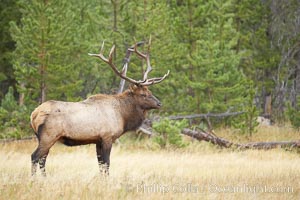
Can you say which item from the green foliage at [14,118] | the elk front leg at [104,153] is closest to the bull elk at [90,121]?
the elk front leg at [104,153]

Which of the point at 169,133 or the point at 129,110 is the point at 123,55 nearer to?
the point at 169,133

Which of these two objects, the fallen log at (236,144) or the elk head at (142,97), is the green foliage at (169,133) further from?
the elk head at (142,97)

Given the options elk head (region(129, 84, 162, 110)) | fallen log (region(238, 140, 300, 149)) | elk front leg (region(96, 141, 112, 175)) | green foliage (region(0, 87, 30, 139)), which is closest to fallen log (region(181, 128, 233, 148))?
fallen log (region(238, 140, 300, 149))

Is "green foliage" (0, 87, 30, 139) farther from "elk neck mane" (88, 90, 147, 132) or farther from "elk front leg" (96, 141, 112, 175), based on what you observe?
"elk front leg" (96, 141, 112, 175)

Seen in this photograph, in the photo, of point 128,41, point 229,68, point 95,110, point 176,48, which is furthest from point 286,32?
point 95,110

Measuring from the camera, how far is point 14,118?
42.2 feet

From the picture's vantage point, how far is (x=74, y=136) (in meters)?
7.75

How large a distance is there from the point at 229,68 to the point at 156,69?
2275 millimetres

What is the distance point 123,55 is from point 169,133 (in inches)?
119

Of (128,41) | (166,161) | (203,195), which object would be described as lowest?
(166,161)

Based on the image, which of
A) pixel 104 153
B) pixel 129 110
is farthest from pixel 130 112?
pixel 104 153

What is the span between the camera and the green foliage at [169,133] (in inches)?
476

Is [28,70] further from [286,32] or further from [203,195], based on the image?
[286,32]

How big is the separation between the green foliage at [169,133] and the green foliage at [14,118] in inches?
136
